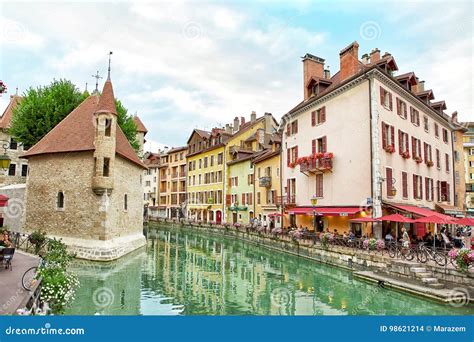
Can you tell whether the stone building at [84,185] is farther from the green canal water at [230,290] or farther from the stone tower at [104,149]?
the green canal water at [230,290]

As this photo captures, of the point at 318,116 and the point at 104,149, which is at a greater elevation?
the point at 318,116

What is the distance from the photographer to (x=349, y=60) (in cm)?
2216

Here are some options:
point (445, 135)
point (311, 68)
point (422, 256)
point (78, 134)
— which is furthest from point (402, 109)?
point (78, 134)

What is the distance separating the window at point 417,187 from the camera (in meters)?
22.0

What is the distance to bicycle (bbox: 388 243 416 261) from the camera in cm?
1453

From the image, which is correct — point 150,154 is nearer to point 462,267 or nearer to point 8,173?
point 8,173

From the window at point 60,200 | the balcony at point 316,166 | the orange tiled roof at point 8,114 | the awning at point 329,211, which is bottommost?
the awning at point 329,211

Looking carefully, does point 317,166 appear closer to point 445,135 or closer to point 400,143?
point 400,143

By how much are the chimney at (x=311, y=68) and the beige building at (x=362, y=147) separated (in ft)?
0.26

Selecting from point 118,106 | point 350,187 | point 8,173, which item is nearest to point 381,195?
point 350,187

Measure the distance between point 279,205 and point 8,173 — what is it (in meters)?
28.0

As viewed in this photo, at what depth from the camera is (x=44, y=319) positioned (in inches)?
208

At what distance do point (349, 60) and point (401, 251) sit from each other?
42.7 ft

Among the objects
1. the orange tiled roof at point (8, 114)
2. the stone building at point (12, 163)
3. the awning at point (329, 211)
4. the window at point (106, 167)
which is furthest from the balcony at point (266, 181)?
the orange tiled roof at point (8, 114)
